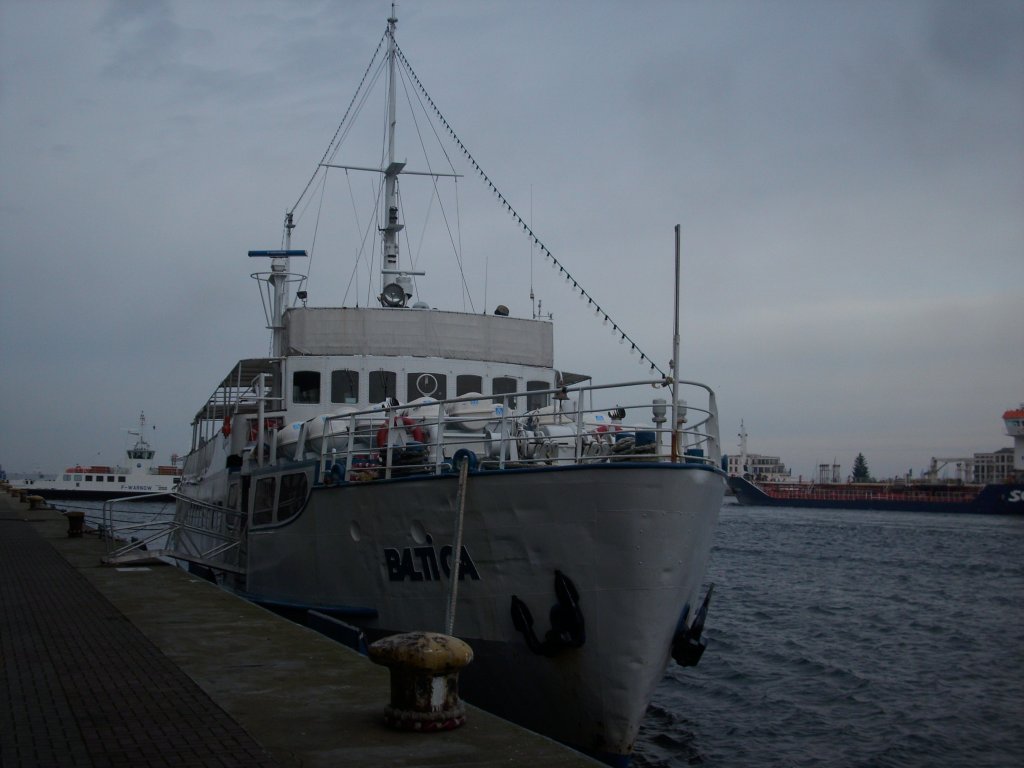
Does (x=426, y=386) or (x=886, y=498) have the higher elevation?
(x=426, y=386)

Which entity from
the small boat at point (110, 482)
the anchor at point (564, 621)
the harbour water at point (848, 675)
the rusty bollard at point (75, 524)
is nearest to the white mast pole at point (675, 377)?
the anchor at point (564, 621)

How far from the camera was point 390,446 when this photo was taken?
38.3 ft

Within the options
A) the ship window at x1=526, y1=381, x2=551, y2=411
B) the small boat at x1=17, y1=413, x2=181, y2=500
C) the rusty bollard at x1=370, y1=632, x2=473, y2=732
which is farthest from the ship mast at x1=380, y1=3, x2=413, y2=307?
the small boat at x1=17, y1=413, x2=181, y2=500

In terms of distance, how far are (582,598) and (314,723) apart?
3716mm

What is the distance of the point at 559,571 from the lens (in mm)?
10125

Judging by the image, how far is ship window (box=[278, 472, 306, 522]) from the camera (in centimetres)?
1354

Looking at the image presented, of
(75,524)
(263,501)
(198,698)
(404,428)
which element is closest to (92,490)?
(75,524)

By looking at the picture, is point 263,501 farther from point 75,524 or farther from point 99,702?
point 75,524

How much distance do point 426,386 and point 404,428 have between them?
13.4 feet

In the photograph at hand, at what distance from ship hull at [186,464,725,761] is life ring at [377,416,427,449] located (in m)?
0.75

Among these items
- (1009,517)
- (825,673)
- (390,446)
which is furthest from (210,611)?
(1009,517)

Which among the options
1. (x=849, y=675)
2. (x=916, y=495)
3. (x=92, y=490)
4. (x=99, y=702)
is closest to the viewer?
(x=99, y=702)

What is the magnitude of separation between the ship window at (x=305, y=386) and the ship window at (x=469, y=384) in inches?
92.1

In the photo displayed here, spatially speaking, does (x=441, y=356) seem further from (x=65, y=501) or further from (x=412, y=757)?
(x=65, y=501)
